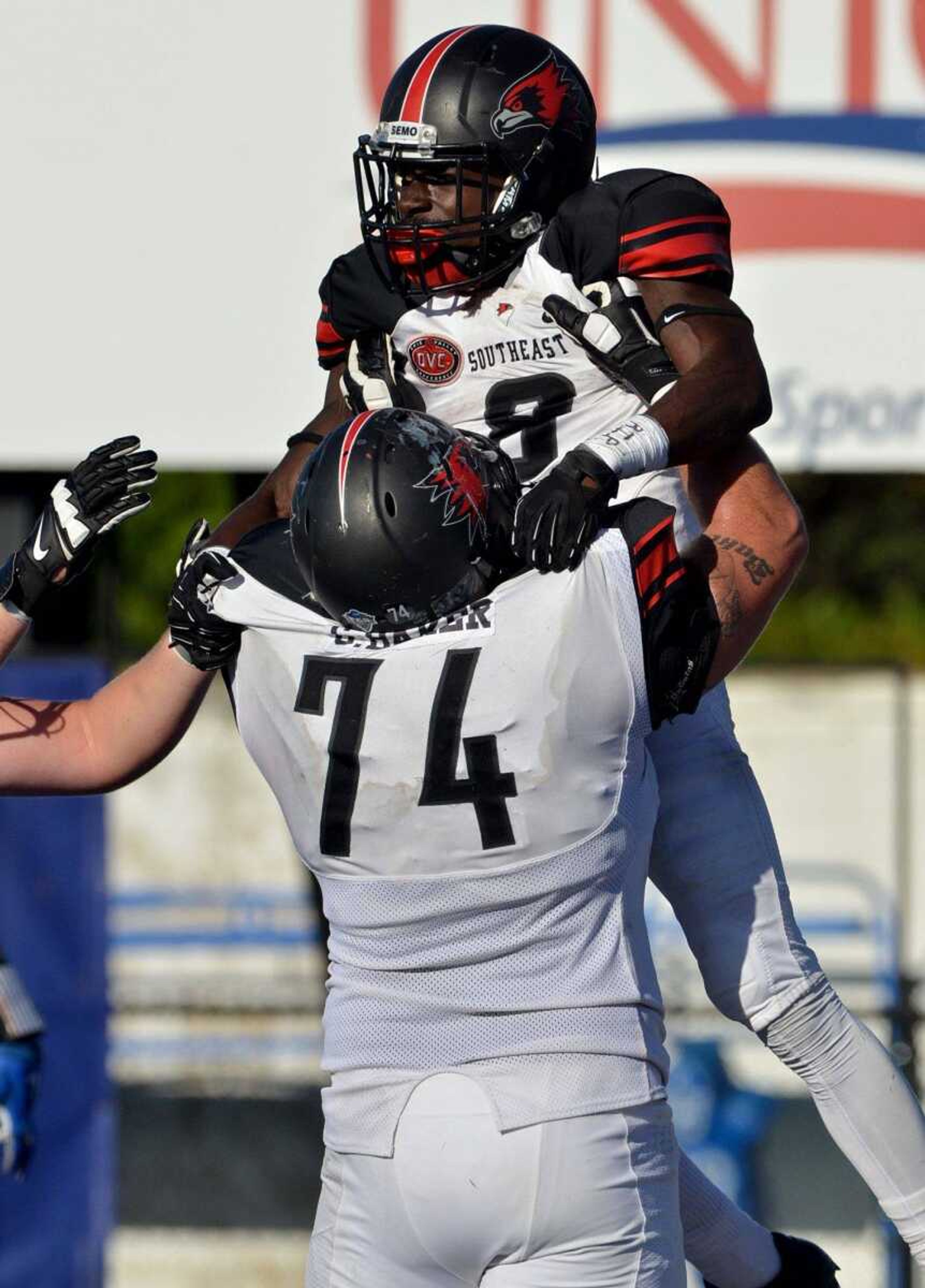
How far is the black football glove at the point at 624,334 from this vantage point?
8.17 feet

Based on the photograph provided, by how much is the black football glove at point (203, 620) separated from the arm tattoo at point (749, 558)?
0.60 m

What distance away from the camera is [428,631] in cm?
210

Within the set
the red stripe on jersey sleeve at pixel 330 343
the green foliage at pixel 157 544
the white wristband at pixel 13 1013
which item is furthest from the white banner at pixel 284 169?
the green foliage at pixel 157 544

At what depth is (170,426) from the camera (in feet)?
15.0

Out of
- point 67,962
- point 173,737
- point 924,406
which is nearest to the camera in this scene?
point 173,737

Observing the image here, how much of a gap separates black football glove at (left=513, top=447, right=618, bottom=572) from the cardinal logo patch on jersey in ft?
1.90

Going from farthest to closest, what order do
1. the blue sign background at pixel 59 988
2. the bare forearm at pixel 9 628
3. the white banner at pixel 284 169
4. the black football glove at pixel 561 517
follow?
the blue sign background at pixel 59 988
the white banner at pixel 284 169
the bare forearm at pixel 9 628
the black football glove at pixel 561 517

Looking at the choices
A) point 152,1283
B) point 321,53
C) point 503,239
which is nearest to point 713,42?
point 321,53

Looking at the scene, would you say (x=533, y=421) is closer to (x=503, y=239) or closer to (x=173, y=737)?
(x=503, y=239)

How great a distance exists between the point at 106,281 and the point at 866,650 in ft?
21.3

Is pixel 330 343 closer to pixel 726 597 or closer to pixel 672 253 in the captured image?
pixel 672 253

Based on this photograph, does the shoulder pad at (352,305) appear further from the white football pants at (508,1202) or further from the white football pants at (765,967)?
the white football pants at (508,1202)

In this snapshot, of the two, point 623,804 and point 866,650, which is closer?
point 623,804

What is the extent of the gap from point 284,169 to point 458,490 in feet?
8.86
